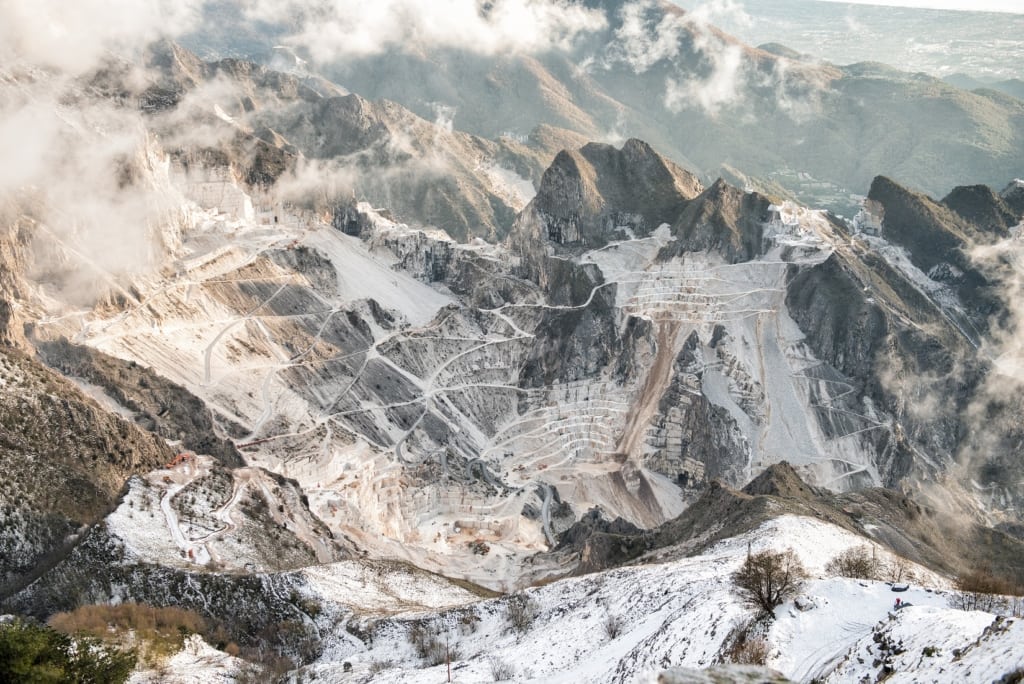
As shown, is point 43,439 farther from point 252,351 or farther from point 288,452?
point 252,351

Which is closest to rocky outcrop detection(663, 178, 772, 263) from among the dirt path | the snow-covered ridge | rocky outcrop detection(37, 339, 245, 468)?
the snow-covered ridge

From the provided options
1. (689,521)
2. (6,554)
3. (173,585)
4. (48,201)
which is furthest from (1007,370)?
(48,201)

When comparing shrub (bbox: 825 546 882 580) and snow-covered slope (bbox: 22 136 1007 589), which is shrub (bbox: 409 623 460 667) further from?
snow-covered slope (bbox: 22 136 1007 589)

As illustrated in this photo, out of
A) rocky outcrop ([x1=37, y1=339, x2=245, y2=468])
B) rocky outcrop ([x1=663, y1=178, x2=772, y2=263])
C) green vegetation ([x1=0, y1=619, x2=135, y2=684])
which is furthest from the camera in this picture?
rocky outcrop ([x1=663, y1=178, x2=772, y2=263])

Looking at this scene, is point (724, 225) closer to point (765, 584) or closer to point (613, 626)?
point (613, 626)

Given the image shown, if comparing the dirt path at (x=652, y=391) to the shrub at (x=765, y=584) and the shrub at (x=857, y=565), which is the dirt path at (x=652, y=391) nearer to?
the shrub at (x=857, y=565)

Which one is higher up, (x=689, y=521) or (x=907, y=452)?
(x=689, y=521)

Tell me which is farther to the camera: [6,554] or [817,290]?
[817,290]
